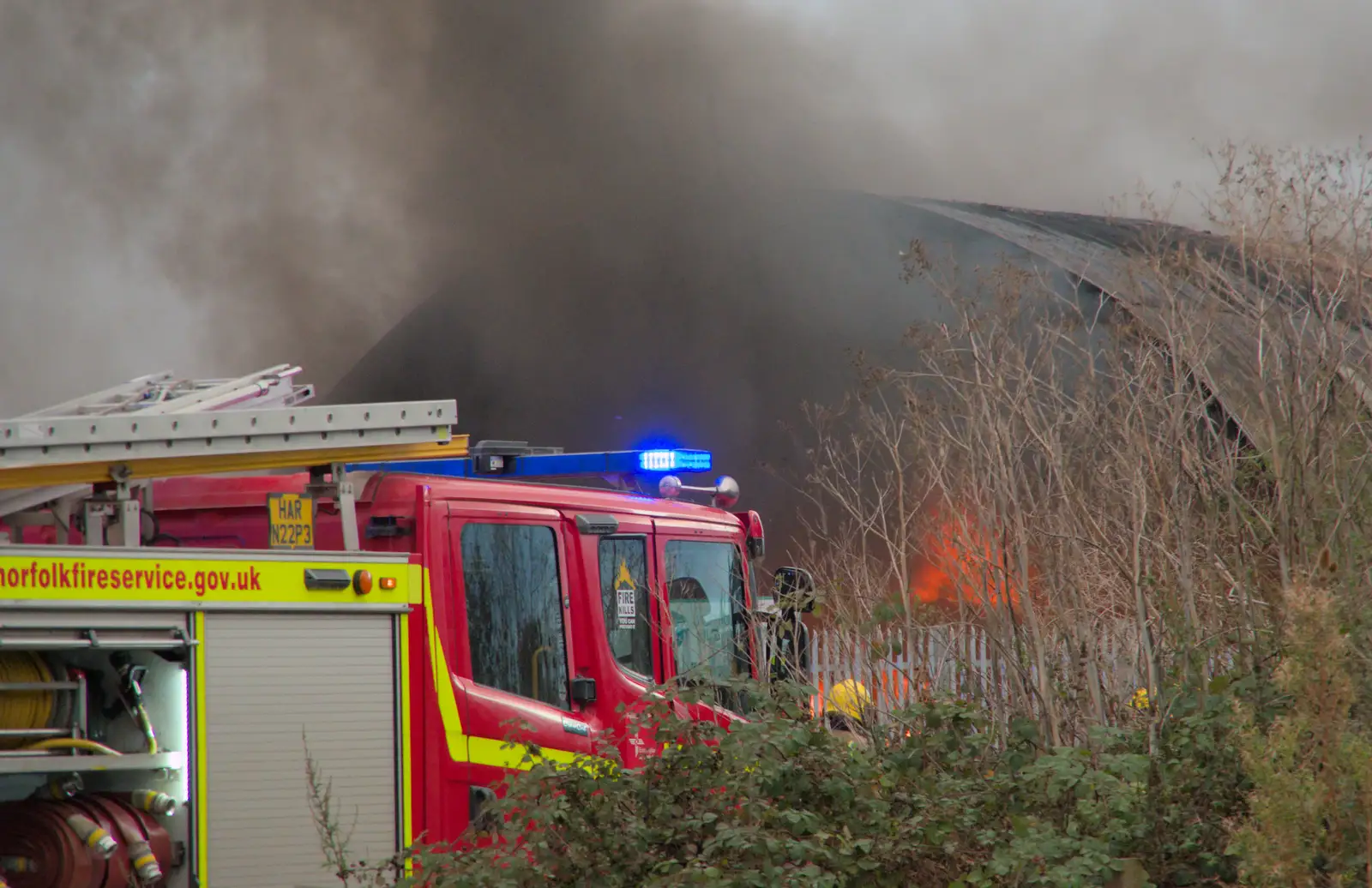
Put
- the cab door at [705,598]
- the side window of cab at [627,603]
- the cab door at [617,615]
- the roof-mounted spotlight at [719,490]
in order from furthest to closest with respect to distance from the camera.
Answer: the roof-mounted spotlight at [719,490], the cab door at [705,598], the side window of cab at [627,603], the cab door at [617,615]

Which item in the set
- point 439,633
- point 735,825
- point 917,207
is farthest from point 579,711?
point 917,207

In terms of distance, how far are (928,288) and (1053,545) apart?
14195 mm

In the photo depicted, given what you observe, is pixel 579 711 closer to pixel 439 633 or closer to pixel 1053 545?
pixel 439 633

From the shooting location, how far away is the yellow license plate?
5684 millimetres

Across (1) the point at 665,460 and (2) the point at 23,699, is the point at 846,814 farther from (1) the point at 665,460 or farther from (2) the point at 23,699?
(1) the point at 665,460

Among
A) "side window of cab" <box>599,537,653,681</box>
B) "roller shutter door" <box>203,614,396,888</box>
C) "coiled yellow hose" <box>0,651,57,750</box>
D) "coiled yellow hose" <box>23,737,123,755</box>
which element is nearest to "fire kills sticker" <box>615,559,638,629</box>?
"side window of cab" <box>599,537,653,681</box>

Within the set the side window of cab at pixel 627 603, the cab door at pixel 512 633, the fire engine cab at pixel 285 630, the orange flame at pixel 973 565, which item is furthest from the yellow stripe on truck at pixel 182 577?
the orange flame at pixel 973 565

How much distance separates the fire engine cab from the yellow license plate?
1cm

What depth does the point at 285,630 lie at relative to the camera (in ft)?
17.0

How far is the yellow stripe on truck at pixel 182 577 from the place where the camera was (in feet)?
14.8

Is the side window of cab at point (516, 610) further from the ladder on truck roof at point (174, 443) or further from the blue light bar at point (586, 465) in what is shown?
the blue light bar at point (586, 465)

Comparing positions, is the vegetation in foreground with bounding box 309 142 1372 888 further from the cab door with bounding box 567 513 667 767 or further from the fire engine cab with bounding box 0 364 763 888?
the cab door with bounding box 567 513 667 767

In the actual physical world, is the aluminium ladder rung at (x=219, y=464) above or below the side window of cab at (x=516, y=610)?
above

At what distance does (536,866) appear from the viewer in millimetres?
4441
